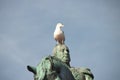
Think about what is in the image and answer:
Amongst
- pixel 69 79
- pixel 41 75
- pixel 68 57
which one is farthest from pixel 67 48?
pixel 41 75

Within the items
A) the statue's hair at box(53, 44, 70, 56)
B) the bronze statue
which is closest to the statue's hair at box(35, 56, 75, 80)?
the bronze statue

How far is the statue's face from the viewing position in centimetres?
1443

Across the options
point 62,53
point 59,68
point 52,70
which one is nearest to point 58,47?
point 62,53

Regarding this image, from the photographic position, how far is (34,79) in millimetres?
12188

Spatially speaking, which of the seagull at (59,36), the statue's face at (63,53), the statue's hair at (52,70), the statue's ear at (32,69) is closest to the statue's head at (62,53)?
the statue's face at (63,53)

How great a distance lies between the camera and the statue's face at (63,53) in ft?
47.3

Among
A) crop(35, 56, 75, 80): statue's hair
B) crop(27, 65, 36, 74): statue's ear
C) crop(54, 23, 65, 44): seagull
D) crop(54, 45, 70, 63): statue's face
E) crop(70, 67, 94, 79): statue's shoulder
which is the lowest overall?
crop(35, 56, 75, 80): statue's hair

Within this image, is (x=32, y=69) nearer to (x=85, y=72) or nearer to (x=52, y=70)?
(x=52, y=70)

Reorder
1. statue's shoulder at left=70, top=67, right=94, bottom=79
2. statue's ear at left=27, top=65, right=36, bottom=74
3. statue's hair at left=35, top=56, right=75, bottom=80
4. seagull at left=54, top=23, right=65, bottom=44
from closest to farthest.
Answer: statue's hair at left=35, top=56, right=75, bottom=80
statue's ear at left=27, top=65, right=36, bottom=74
statue's shoulder at left=70, top=67, right=94, bottom=79
seagull at left=54, top=23, right=65, bottom=44

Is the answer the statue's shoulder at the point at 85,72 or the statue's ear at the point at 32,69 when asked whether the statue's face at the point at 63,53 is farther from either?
the statue's ear at the point at 32,69

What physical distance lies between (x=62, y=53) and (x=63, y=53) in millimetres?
26

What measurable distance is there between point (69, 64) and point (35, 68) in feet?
6.27

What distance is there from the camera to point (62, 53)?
14.5 meters

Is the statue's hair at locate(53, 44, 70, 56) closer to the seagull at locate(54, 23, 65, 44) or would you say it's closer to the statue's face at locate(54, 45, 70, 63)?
the statue's face at locate(54, 45, 70, 63)
